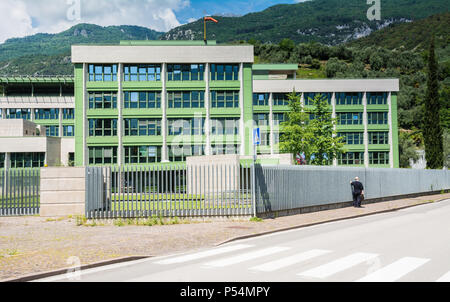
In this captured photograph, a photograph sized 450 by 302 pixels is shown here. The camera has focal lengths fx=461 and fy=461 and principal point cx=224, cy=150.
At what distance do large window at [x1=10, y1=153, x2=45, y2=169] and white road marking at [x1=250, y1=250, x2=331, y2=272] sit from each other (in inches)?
2098

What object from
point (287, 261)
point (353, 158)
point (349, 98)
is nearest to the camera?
point (287, 261)

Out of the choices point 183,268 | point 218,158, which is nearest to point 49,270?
point 183,268

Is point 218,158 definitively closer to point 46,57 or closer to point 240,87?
point 240,87

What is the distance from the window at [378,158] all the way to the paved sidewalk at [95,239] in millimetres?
57067

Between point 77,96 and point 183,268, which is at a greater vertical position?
point 77,96

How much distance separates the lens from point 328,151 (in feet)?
177

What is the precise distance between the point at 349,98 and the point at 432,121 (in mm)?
18828

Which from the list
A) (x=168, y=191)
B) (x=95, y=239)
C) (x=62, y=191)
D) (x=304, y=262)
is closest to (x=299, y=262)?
(x=304, y=262)

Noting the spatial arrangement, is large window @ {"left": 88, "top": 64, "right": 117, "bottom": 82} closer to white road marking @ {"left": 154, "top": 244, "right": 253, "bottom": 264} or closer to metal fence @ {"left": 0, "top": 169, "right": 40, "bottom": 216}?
metal fence @ {"left": 0, "top": 169, "right": 40, "bottom": 216}

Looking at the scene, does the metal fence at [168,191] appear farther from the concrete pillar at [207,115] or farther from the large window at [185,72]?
the large window at [185,72]

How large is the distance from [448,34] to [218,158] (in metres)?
179

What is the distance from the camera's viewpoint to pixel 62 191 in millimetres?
19547

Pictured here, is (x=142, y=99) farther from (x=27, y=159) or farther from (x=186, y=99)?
(x=27, y=159)
